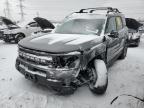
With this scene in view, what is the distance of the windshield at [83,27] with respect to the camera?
195 inches

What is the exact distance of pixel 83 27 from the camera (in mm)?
5152

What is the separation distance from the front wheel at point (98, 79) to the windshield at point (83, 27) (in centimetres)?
105

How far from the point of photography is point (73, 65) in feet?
12.2

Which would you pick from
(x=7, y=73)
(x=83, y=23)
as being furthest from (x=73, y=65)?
(x=7, y=73)

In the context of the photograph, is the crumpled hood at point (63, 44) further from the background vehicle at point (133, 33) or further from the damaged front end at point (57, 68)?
the background vehicle at point (133, 33)

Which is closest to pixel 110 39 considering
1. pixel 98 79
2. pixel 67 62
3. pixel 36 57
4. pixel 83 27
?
pixel 83 27

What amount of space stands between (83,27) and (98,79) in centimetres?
175

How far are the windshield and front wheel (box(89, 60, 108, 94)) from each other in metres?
1.05

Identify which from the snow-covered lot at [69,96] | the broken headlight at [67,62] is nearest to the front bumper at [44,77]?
the broken headlight at [67,62]

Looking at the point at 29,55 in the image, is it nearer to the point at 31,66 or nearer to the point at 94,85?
the point at 31,66

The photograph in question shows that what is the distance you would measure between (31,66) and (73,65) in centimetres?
100

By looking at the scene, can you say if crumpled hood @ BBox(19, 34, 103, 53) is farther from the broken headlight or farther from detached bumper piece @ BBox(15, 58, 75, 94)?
detached bumper piece @ BBox(15, 58, 75, 94)

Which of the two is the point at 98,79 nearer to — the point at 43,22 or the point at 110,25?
the point at 110,25

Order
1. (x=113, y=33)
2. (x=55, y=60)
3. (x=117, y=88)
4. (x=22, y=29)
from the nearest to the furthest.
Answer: (x=55, y=60) < (x=117, y=88) < (x=113, y=33) < (x=22, y=29)
